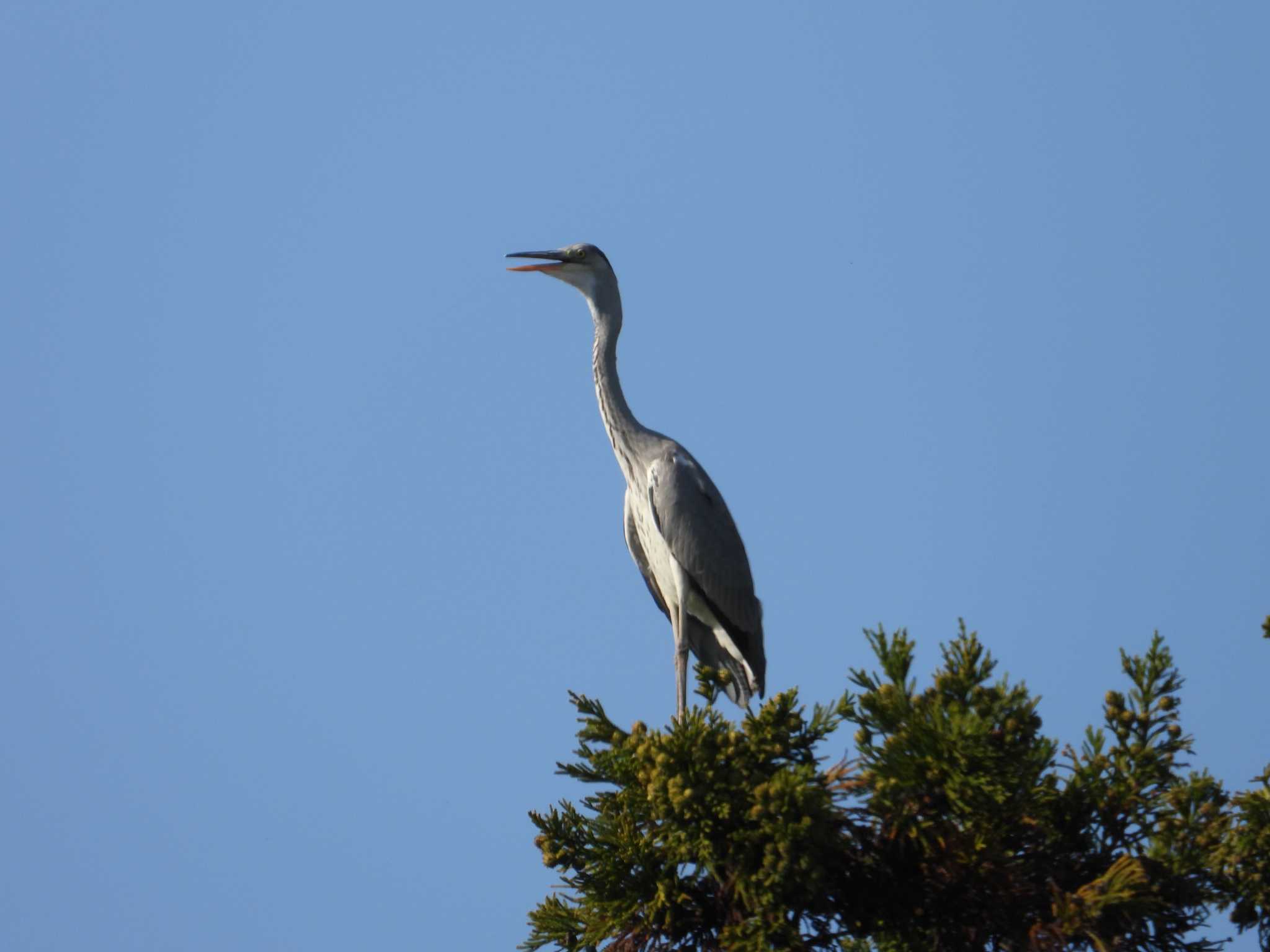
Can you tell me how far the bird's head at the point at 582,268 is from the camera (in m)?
11.4

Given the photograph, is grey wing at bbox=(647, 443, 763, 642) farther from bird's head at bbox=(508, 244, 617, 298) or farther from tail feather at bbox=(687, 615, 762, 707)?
bird's head at bbox=(508, 244, 617, 298)

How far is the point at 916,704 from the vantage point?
18.9 feet

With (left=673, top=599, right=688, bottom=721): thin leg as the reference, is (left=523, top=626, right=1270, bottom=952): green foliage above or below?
below

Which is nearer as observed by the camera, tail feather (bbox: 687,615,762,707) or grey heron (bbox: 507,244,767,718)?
grey heron (bbox: 507,244,767,718)

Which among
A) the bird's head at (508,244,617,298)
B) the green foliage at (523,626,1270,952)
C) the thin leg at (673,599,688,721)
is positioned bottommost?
the green foliage at (523,626,1270,952)

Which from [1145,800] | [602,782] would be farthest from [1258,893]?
[602,782]

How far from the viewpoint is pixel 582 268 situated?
11.5m

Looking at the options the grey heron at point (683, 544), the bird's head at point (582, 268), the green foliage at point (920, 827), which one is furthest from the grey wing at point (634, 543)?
the green foliage at point (920, 827)

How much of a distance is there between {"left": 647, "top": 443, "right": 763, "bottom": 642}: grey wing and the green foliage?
4.21m

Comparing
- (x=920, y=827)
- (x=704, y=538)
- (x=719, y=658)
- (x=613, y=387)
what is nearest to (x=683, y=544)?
(x=704, y=538)

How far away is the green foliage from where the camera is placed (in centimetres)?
572

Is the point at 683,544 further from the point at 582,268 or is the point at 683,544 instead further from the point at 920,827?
the point at 920,827

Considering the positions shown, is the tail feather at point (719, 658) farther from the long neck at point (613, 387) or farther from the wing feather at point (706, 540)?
the long neck at point (613, 387)

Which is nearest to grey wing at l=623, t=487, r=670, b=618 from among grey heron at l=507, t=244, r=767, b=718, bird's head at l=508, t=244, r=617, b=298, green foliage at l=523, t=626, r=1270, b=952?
grey heron at l=507, t=244, r=767, b=718
